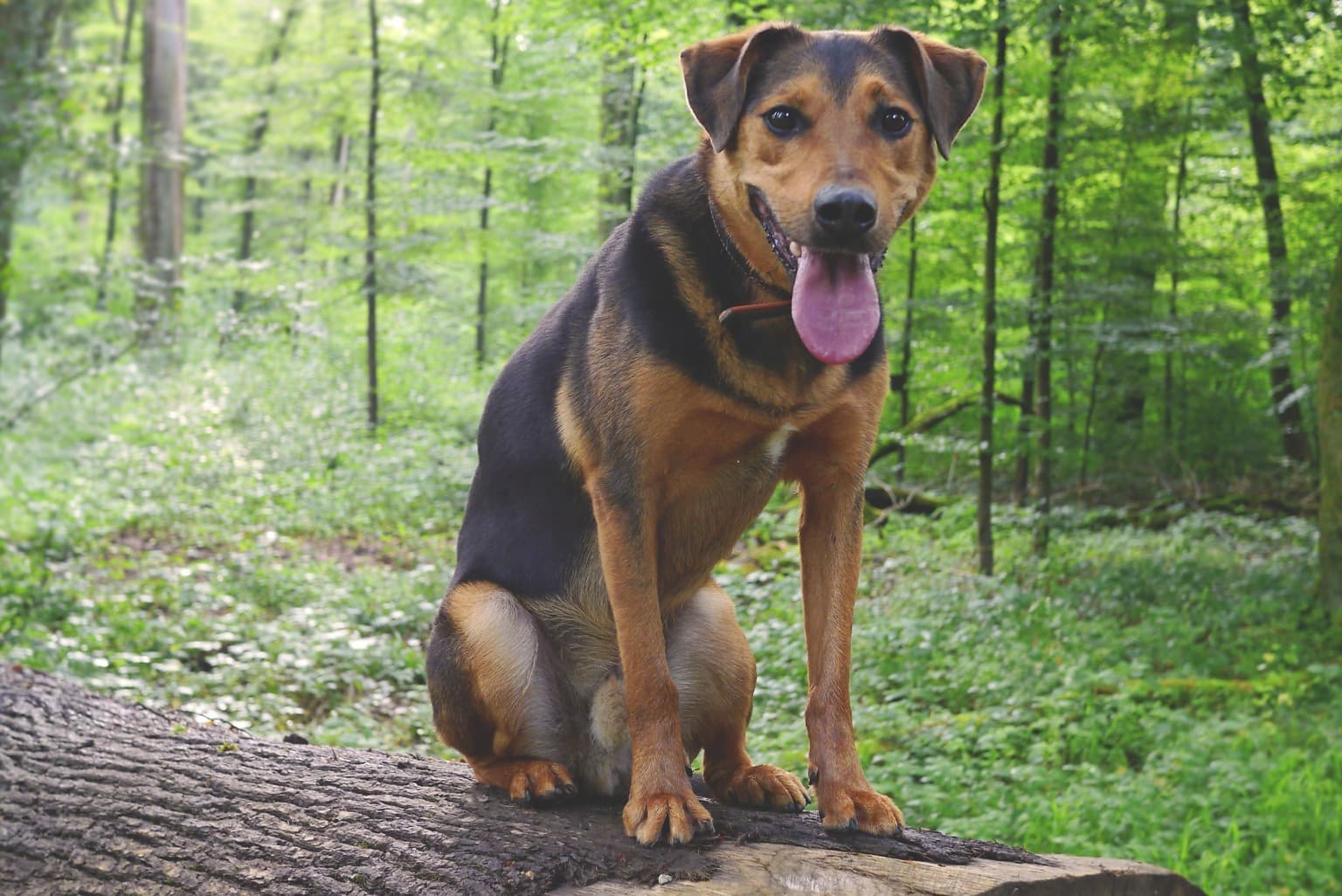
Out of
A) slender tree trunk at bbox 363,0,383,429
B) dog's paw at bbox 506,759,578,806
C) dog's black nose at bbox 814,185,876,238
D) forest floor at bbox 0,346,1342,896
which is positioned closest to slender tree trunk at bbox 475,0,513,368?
slender tree trunk at bbox 363,0,383,429

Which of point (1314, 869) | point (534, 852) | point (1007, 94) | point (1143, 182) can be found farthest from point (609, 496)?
point (1143, 182)

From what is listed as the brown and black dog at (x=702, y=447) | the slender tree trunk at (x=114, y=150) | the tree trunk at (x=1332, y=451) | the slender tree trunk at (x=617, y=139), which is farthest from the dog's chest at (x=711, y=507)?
the slender tree trunk at (x=617, y=139)

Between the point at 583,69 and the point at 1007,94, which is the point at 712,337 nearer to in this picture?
the point at 1007,94

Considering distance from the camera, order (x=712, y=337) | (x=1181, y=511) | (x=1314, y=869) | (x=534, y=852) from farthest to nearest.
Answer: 1. (x=1181, y=511)
2. (x=1314, y=869)
3. (x=712, y=337)
4. (x=534, y=852)

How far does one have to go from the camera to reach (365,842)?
2.78 m

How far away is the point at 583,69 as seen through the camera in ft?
58.4

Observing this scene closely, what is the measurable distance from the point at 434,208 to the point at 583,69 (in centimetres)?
375

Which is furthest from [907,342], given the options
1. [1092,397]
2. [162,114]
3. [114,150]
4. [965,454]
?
[162,114]

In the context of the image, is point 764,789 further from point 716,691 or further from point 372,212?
point 372,212

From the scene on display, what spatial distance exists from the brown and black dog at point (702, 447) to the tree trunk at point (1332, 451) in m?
5.68

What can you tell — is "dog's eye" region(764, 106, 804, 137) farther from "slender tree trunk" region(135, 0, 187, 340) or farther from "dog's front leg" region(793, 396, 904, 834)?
"slender tree trunk" region(135, 0, 187, 340)

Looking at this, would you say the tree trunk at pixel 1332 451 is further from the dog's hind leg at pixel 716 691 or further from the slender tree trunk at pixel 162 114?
the slender tree trunk at pixel 162 114

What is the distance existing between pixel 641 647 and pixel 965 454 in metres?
7.68

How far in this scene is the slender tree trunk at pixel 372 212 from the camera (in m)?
15.7
